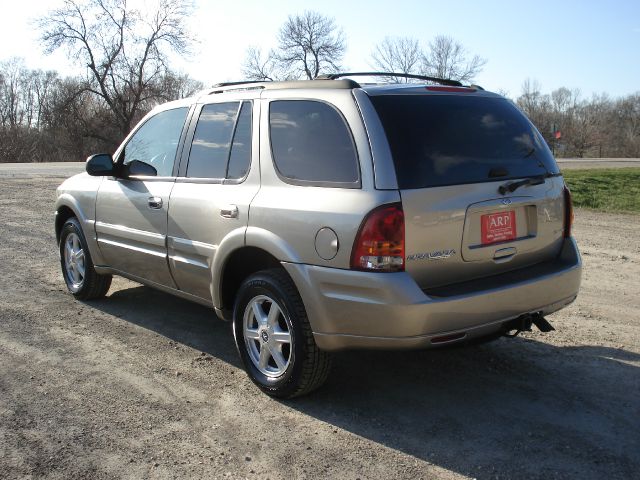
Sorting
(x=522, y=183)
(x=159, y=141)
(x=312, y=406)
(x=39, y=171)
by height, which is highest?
(x=159, y=141)

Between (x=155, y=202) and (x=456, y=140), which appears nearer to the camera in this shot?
(x=456, y=140)

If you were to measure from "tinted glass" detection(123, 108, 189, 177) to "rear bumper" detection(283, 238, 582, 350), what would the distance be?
180 cm

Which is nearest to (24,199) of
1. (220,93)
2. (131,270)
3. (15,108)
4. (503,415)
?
(131,270)

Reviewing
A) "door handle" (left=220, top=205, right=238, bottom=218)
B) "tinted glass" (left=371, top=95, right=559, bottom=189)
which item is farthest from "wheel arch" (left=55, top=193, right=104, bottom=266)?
"tinted glass" (left=371, top=95, right=559, bottom=189)

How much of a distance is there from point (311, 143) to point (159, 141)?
6.14 feet

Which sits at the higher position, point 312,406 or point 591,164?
point 591,164

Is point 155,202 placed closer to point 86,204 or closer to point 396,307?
point 86,204

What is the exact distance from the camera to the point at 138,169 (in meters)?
5.19

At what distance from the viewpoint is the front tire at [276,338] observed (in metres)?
3.67

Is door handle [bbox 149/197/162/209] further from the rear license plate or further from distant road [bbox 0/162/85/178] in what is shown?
distant road [bbox 0/162/85/178]

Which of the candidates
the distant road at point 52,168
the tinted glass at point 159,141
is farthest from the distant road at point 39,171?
the tinted glass at point 159,141

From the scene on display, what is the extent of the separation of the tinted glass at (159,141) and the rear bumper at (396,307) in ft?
5.91

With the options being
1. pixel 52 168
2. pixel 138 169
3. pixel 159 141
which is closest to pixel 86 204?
pixel 138 169

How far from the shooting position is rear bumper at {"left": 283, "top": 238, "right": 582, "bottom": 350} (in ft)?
10.7
